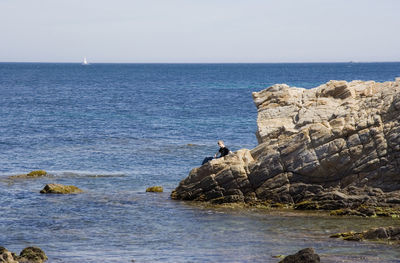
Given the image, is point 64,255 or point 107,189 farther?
point 107,189

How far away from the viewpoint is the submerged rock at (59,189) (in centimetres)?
3612

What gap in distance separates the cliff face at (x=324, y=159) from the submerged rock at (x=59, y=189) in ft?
22.0

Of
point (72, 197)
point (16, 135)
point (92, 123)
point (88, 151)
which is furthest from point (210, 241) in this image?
point (92, 123)

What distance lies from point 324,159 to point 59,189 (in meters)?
15.0

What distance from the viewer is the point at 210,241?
85.3 ft

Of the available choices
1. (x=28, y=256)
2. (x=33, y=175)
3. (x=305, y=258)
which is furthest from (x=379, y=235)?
(x=33, y=175)

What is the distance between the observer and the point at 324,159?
3145 cm

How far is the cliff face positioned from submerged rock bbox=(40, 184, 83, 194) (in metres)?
6.70

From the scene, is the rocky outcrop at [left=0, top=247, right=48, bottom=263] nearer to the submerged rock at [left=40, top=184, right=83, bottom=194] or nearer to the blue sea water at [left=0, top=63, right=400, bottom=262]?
the blue sea water at [left=0, top=63, right=400, bottom=262]

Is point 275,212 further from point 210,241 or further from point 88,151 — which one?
point 88,151

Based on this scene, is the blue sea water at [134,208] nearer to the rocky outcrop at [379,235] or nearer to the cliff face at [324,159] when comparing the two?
the rocky outcrop at [379,235]

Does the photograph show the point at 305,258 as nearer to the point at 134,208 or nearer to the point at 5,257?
the point at 5,257

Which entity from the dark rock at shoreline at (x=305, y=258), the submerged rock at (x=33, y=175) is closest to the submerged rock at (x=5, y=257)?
the dark rock at shoreline at (x=305, y=258)

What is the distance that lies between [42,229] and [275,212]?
10976 mm
